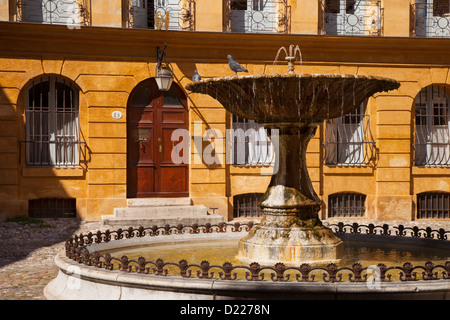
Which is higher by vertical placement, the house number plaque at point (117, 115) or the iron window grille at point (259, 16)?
the iron window grille at point (259, 16)

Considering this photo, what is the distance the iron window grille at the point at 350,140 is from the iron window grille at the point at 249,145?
172cm

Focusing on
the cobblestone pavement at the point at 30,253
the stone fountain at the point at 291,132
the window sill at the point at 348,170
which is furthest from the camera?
the window sill at the point at 348,170

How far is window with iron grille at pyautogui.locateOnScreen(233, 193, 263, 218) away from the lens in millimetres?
19422

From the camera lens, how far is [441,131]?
2070cm

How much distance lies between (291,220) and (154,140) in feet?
33.9

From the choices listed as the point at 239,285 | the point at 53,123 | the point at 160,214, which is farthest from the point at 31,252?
the point at 239,285

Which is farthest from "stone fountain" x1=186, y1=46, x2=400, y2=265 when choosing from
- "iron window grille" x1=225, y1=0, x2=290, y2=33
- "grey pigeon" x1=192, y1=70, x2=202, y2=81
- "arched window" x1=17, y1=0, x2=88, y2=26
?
"iron window grille" x1=225, y1=0, x2=290, y2=33

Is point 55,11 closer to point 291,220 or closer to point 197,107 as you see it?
point 197,107

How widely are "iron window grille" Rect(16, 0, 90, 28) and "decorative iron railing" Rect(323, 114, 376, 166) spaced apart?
7218mm

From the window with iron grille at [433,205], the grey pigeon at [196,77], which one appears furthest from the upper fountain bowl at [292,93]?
the window with iron grille at [433,205]

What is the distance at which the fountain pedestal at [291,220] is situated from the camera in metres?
9.11

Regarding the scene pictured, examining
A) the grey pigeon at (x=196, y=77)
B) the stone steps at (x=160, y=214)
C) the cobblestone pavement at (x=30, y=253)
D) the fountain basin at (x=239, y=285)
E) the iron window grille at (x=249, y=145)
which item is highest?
the grey pigeon at (x=196, y=77)

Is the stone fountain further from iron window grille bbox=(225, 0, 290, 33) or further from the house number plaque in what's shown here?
iron window grille bbox=(225, 0, 290, 33)

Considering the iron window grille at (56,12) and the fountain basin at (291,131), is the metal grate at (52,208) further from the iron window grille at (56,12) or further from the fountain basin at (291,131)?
the fountain basin at (291,131)
